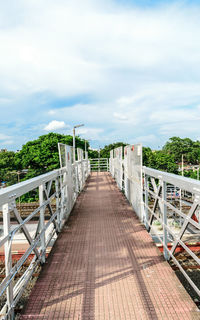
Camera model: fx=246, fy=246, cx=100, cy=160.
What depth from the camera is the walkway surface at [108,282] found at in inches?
81.0

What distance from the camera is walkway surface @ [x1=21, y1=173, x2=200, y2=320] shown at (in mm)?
2059

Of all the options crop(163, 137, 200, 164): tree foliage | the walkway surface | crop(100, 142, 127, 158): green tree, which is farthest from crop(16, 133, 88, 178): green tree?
crop(163, 137, 200, 164): tree foliage

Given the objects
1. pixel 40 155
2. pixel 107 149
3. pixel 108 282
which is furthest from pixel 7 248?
pixel 107 149

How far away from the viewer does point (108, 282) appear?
2504mm

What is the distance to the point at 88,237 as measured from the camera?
3846mm

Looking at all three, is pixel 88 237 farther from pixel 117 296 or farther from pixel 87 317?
pixel 87 317

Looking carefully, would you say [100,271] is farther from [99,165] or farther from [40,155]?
[40,155]

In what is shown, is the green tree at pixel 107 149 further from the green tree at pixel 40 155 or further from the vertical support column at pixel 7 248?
the vertical support column at pixel 7 248

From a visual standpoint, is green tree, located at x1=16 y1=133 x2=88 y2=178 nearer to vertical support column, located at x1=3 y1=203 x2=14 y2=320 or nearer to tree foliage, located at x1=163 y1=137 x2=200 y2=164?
vertical support column, located at x1=3 y1=203 x2=14 y2=320

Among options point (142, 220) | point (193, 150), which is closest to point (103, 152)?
point (193, 150)

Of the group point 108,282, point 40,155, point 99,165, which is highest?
point 40,155

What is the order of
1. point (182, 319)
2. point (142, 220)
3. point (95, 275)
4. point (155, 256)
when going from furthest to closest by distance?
→ 1. point (142, 220)
2. point (155, 256)
3. point (95, 275)
4. point (182, 319)

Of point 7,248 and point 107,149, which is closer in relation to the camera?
point 7,248

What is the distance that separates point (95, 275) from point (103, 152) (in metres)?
52.1
